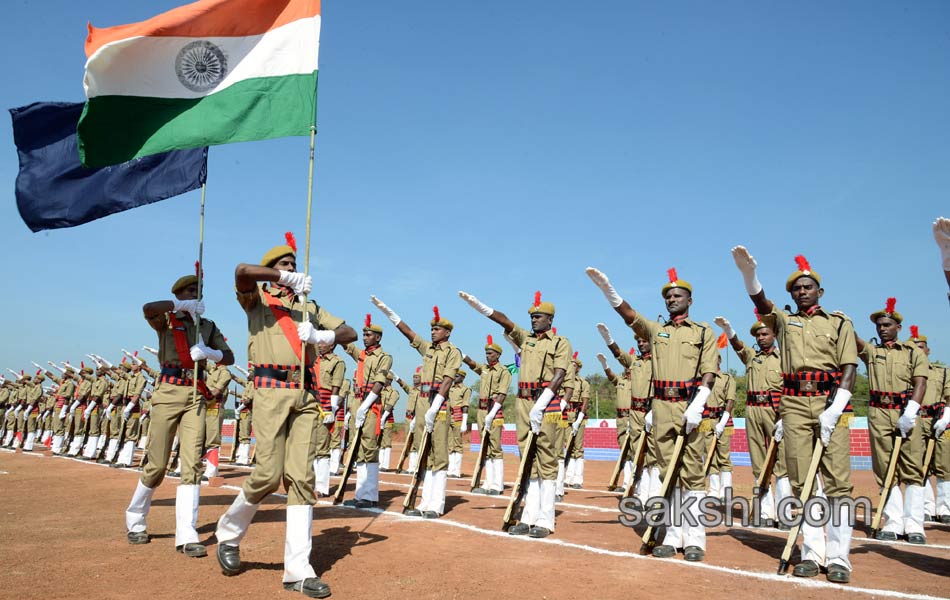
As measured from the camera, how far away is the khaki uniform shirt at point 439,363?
10.7 metres

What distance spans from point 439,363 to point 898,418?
260 inches

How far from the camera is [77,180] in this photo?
786cm

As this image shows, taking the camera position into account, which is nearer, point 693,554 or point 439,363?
point 693,554

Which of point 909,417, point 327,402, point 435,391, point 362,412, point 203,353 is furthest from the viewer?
point 327,402

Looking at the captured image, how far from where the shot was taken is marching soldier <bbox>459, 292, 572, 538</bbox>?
8.53 m

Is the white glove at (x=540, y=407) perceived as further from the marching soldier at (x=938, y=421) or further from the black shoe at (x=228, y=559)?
the marching soldier at (x=938, y=421)

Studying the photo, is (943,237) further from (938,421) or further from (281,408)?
(281,408)

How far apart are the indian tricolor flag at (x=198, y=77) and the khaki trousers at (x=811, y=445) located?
237 inches

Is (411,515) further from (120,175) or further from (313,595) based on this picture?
(120,175)

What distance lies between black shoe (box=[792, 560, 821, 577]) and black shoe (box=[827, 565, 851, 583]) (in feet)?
0.50

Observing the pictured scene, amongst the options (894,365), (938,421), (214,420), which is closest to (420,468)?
(894,365)

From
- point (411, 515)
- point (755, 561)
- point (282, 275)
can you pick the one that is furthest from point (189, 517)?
point (755, 561)

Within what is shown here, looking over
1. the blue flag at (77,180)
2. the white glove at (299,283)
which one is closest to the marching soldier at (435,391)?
the blue flag at (77,180)

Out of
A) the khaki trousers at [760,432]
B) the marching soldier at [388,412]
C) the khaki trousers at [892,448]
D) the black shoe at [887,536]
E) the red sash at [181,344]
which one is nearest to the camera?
the red sash at [181,344]
